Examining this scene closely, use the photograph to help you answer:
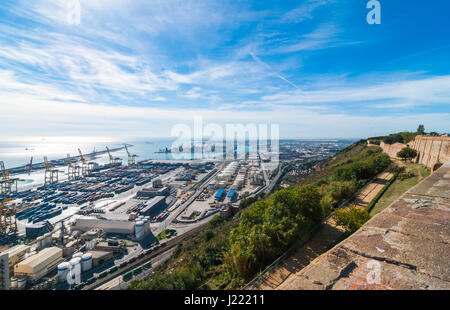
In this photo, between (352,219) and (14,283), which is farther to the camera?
(14,283)

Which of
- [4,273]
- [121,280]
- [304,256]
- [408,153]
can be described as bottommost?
[121,280]

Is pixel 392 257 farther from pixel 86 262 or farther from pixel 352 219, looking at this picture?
pixel 86 262

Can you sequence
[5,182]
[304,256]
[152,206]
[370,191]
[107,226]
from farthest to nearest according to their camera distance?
[5,182] < [152,206] < [107,226] < [370,191] < [304,256]

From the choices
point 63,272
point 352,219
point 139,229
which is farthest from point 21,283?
point 352,219

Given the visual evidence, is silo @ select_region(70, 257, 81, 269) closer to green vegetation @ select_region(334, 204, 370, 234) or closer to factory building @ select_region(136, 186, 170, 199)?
green vegetation @ select_region(334, 204, 370, 234)

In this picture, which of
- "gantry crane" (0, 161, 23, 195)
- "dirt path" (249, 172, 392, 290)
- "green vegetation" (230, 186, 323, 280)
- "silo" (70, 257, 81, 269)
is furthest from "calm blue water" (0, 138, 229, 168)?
"dirt path" (249, 172, 392, 290)

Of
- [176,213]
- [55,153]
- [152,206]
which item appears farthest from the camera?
[55,153]

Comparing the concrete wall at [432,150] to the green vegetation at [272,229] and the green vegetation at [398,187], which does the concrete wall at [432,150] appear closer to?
the green vegetation at [398,187]

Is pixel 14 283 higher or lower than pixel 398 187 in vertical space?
lower
